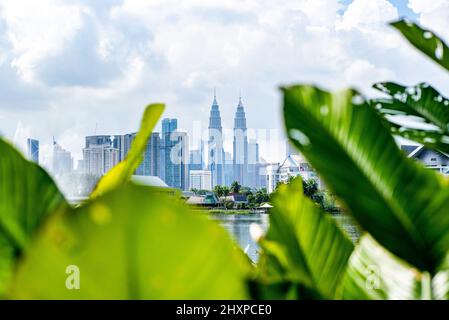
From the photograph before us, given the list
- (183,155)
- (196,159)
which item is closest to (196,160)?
(196,159)

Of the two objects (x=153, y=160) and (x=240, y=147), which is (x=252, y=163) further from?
(x=153, y=160)

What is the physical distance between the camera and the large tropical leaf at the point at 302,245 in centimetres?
35

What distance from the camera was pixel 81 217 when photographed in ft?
0.51

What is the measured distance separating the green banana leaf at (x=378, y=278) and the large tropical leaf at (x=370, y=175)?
0.04 metres

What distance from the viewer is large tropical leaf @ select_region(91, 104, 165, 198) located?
0.31 m

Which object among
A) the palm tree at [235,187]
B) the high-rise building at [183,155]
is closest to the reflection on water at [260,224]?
the palm tree at [235,187]

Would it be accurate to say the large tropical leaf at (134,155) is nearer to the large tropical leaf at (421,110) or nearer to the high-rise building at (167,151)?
the large tropical leaf at (421,110)
